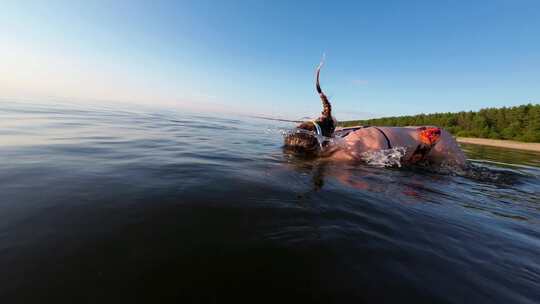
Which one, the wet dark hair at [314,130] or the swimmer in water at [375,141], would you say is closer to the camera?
the swimmer in water at [375,141]

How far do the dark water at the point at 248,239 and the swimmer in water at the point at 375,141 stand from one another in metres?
1.78

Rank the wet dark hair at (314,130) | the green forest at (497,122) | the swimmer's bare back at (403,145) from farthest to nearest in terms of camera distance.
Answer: the green forest at (497,122)
the wet dark hair at (314,130)
the swimmer's bare back at (403,145)

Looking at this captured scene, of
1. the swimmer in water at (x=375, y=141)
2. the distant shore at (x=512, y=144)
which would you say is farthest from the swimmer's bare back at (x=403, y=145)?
the distant shore at (x=512, y=144)

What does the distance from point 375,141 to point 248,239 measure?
4566 mm

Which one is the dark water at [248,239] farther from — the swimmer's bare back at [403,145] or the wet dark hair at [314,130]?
the wet dark hair at [314,130]

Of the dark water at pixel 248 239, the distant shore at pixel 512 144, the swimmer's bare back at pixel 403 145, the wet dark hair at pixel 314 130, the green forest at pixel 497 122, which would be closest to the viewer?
the dark water at pixel 248 239

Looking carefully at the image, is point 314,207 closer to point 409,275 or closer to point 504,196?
point 409,275

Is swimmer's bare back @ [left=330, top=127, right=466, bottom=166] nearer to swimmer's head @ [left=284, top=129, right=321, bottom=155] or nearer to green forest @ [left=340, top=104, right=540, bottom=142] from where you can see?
swimmer's head @ [left=284, top=129, right=321, bottom=155]

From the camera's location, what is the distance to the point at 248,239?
6.38 feet

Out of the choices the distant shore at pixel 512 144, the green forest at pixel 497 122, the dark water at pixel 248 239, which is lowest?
the dark water at pixel 248 239

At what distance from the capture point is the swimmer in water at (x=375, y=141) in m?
5.51

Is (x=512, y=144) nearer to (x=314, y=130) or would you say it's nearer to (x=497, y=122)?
(x=497, y=122)

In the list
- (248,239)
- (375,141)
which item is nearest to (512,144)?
(375,141)

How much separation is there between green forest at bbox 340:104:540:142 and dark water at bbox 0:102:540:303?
92.3 feet
